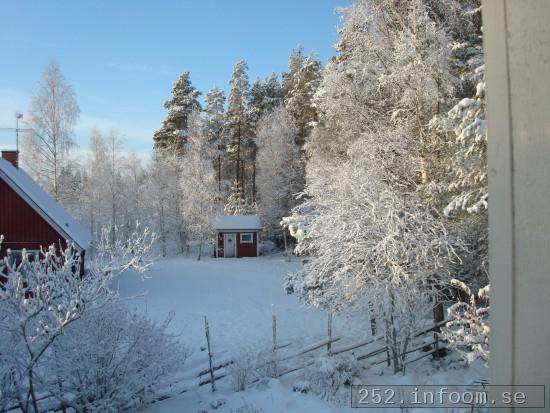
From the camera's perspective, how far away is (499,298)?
123 cm

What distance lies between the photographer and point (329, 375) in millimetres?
7531

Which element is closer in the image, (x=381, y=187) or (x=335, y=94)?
(x=381, y=187)

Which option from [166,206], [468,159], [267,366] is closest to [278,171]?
[166,206]

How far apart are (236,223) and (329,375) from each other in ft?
85.4

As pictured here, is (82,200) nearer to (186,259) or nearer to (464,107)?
(186,259)

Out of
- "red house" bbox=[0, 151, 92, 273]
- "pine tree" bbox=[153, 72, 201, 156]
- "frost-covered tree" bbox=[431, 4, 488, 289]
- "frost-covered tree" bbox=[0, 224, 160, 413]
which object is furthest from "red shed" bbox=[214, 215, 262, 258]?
"frost-covered tree" bbox=[0, 224, 160, 413]

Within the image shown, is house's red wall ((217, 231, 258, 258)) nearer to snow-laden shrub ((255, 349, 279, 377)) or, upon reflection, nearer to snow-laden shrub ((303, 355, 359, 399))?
snow-laden shrub ((255, 349, 279, 377))

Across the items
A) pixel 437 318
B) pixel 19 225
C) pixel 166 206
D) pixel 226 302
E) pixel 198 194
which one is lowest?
pixel 226 302

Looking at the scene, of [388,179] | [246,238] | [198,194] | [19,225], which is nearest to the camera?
[388,179]

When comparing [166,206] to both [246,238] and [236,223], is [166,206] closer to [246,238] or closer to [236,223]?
[236,223]

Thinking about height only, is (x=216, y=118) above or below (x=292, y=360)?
above

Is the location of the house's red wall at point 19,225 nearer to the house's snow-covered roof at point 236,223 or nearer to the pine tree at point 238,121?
the house's snow-covered roof at point 236,223

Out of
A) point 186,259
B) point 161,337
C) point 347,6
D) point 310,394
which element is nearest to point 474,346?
point 310,394

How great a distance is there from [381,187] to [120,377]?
6256 mm
